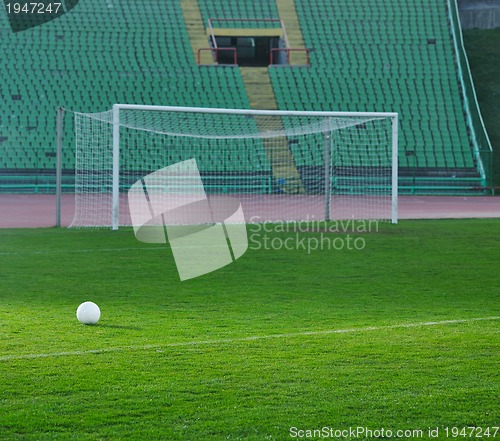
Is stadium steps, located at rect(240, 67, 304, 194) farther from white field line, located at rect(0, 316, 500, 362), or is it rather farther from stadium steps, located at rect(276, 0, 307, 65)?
white field line, located at rect(0, 316, 500, 362)

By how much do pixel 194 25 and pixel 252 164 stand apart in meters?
11.1

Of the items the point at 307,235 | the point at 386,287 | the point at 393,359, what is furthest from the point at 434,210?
the point at 393,359

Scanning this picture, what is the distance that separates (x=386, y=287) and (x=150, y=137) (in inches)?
763

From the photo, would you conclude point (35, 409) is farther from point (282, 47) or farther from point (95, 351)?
point (282, 47)

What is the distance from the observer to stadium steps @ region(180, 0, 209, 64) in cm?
3475

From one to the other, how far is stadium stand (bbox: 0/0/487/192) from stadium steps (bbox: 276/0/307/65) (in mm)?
265

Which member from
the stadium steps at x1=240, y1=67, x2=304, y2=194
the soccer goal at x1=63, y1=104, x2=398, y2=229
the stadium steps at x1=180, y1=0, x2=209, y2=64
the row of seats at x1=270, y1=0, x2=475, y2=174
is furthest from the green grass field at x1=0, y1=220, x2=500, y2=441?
the stadium steps at x1=180, y1=0, x2=209, y2=64

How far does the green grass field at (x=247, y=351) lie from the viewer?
14.5 ft

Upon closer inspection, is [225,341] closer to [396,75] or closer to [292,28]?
[396,75]

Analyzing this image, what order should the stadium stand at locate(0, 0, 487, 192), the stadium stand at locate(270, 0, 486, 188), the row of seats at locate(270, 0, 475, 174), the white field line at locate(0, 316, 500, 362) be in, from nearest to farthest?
the white field line at locate(0, 316, 500, 362)
the stadium stand at locate(0, 0, 487, 192)
the stadium stand at locate(270, 0, 486, 188)
the row of seats at locate(270, 0, 475, 174)

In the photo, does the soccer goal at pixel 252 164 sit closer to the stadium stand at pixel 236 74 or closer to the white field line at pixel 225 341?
the stadium stand at pixel 236 74

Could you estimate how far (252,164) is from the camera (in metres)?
26.4

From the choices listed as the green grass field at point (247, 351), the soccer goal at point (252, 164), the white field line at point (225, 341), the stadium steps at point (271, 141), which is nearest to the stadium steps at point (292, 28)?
the stadium steps at point (271, 141)

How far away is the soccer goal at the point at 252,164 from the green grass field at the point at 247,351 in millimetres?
7821
